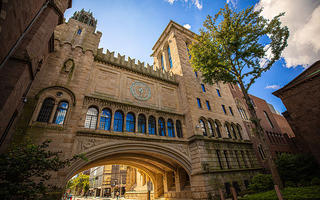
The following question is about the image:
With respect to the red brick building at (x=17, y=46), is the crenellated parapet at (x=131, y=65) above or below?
above

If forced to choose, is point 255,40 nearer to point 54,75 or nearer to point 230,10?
point 230,10

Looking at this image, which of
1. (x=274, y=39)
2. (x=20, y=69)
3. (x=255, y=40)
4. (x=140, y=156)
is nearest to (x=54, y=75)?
(x=20, y=69)

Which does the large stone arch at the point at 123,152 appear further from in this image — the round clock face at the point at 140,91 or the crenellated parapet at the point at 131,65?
the crenellated parapet at the point at 131,65

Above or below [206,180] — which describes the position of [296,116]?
above

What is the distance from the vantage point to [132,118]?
13.6 m

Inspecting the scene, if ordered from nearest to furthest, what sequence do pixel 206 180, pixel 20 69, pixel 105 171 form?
pixel 20 69 < pixel 206 180 < pixel 105 171

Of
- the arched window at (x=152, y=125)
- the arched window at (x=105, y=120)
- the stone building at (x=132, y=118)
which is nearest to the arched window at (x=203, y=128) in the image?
the stone building at (x=132, y=118)

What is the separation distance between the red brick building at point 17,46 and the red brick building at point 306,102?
74.9ft

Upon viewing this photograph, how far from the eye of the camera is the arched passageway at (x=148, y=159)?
1012 cm

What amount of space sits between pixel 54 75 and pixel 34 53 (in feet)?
11.2

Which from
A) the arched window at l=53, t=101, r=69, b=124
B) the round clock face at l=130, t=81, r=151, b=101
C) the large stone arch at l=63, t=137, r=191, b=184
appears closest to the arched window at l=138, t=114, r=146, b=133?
the large stone arch at l=63, t=137, r=191, b=184

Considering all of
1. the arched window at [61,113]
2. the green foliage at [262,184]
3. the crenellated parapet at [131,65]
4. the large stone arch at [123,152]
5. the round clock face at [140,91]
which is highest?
the crenellated parapet at [131,65]

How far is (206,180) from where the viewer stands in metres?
12.5

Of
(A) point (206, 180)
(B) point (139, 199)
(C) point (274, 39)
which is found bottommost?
(B) point (139, 199)
